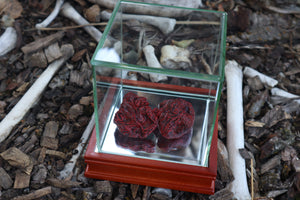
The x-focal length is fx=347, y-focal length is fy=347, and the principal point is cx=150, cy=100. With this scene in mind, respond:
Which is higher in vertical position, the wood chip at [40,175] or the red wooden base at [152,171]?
the red wooden base at [152,171]

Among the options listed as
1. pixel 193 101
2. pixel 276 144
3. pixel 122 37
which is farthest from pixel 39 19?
pixel 276 144

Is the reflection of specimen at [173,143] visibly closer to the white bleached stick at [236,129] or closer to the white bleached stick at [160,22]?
the white bleached stick at [236,129]

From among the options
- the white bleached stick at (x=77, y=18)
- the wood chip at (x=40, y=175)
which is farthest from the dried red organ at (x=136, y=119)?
the white bleached stick at (x=77, y=18)

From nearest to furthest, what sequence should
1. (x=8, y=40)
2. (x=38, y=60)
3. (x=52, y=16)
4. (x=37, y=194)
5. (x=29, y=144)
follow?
(x=37, y=194), (x=29, y=144), (x=38, y=60), (x=8, y=40), (x=52, y=16)

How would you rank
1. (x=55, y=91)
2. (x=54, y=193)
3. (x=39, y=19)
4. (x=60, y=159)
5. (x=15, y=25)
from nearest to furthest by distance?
(x=54, y=193) → (x=60, y=159) → (x=55, y=91) → (x=15, y=25) → (x=39, y=19)

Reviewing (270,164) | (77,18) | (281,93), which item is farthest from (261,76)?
(77,18)

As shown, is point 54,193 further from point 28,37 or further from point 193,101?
point 28,37

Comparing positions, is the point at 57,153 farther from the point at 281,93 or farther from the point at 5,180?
the point at 281,93
